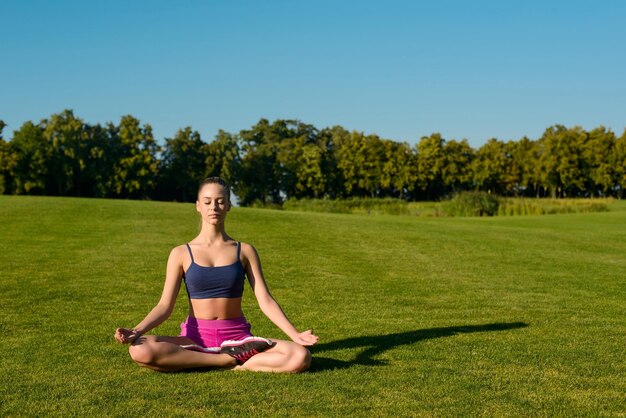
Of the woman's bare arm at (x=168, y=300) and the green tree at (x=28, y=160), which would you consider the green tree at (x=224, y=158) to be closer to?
the green tree at (x=28, y=160)

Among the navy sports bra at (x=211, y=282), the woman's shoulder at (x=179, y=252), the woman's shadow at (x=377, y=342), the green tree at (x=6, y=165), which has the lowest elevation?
the woman's shadow at (x=377, y=342)

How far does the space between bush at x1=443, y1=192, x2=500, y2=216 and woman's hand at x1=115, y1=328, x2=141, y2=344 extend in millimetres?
46597

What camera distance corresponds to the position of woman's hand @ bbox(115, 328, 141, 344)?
6.02m

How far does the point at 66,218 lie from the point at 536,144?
292ft

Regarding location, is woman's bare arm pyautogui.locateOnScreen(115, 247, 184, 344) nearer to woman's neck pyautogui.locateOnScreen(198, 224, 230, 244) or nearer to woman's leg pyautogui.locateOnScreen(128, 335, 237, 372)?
woman's leg pyautogui.locateOnScreen(128, 335, 237, 372)

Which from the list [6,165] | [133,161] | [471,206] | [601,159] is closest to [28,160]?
[6,165]

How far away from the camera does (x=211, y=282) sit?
686 centimetres

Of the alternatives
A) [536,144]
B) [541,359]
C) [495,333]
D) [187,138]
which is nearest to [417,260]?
[495,333]

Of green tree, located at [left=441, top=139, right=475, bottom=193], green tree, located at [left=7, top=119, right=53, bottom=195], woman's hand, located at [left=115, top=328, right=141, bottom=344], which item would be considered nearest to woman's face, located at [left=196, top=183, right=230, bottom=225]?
woman's hand, located at [left=115, top=328, right=141, bottom=344]

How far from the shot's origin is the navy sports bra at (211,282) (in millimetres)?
6852

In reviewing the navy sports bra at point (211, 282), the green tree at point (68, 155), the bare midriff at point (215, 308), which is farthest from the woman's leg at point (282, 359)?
the green tree at point (68, 155)

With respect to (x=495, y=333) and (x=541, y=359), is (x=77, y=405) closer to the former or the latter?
(x=541, y=359)

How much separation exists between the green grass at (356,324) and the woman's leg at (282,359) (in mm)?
144

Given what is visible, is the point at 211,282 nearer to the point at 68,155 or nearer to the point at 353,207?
the point at 353,207
